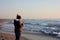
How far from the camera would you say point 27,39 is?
27.9ft

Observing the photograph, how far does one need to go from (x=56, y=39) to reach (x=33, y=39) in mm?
1195

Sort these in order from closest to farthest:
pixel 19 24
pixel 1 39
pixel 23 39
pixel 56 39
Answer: pixel 19 24
pixel 1 39
pixel 23 39
pixel 56 39

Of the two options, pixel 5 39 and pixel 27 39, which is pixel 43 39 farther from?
pixel 5 39

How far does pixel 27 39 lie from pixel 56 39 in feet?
4.76

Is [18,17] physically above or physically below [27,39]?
above

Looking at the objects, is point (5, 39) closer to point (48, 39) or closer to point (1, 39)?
point (1, 39)

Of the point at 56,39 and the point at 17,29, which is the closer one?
the point at 17,29

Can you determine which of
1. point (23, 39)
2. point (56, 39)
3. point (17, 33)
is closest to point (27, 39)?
point (23, 39)

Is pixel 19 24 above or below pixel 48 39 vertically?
above

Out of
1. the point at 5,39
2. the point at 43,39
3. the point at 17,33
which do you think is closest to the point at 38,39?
the point at 43,39

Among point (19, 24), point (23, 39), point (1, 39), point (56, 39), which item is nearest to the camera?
point (19, 24)

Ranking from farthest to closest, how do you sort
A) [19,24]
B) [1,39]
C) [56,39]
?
[56,39], [1,39], [19,24]

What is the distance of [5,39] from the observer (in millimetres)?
7953

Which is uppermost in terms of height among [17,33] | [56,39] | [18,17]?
[18,17]
